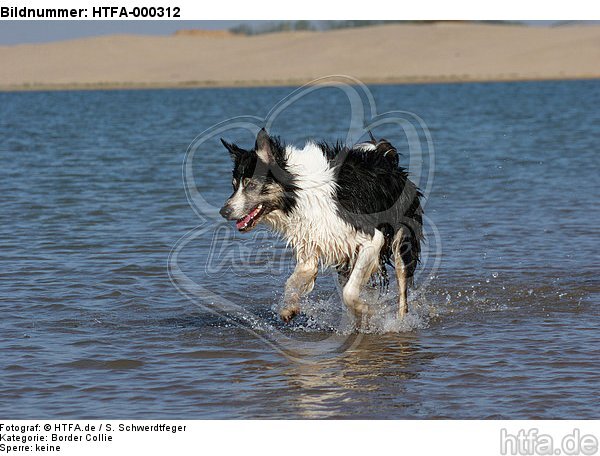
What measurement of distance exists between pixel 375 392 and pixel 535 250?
218 inches

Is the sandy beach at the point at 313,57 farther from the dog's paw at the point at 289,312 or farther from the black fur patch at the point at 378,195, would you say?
the dog's paw at the point at 289,312

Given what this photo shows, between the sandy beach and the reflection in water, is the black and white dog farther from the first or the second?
the sandy beach

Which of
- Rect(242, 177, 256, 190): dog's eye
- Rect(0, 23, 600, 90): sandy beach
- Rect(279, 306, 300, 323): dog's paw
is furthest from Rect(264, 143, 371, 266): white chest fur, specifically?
Rect(0, 23, 600, 90): sandy beach

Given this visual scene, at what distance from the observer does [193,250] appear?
39.4ft

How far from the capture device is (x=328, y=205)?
798 cm

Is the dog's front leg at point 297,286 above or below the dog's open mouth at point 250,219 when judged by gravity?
below

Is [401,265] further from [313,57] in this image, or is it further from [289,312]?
[313,57]

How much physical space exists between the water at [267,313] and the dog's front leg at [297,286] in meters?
0.31

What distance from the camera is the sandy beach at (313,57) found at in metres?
86.2

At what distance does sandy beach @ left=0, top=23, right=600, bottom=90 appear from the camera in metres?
86.2

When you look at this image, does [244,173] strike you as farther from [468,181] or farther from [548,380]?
[468,181]

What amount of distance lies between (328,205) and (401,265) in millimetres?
1185

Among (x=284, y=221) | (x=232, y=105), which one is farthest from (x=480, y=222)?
(x=232, y=105)

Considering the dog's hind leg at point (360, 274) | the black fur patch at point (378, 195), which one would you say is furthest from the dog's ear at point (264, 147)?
the dog's hind leg at point (360, 274)
